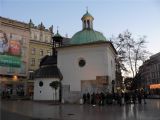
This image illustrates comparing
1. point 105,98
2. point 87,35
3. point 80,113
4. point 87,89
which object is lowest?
point 80,113

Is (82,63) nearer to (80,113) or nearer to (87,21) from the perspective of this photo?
(87,21)

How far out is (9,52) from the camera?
2137 inches

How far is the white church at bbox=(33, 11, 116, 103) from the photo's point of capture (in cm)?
3331

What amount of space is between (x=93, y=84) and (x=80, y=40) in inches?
310

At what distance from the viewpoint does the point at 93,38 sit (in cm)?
3684

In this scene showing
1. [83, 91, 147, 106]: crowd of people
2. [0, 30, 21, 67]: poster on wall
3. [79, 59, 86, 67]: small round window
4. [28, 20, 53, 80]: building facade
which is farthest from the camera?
[28, 20, 53, 80]: building facade

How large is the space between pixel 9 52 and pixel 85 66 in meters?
26.4

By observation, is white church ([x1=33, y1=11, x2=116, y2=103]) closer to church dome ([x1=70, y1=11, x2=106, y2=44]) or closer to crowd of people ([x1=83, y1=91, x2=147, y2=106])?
church dome ([x1=70, y1=11, x2=106, y2=44])

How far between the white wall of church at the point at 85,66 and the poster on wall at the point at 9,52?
2129 centimetres

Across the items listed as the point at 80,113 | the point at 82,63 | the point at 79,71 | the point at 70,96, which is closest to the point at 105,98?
the point at 70,96

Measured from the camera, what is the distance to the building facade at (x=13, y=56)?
2100 inches

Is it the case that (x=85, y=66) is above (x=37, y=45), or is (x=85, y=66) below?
below

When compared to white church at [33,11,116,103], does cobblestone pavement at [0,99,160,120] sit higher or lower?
lower

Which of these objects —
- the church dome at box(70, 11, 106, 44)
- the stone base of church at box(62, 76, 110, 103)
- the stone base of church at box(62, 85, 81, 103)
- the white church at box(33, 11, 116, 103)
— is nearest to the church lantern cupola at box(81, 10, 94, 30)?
the church dome at box(70, 11, 106, 44)
